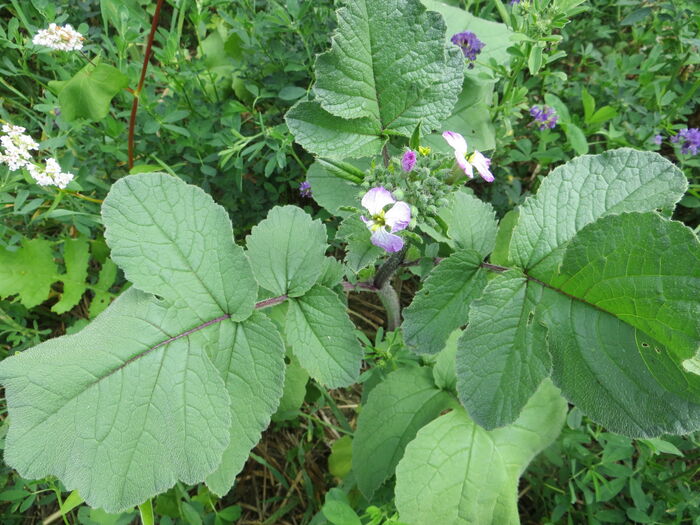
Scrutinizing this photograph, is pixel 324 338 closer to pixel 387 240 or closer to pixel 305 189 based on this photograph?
pixel 387 240

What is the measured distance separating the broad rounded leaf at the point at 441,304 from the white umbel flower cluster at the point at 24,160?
1.66m

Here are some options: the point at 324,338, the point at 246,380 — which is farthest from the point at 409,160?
the point at 246,380

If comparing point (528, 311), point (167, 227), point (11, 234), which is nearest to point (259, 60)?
point (167, 227)

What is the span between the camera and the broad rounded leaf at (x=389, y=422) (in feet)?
7.43

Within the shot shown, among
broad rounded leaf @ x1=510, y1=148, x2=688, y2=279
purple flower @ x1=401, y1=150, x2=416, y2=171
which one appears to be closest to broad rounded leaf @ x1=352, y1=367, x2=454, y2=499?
broad rounded leaf @ x1=510, y1=148, x2=688, y2=279

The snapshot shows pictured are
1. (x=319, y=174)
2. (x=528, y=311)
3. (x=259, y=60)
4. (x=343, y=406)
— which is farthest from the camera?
(x=343, y=406)

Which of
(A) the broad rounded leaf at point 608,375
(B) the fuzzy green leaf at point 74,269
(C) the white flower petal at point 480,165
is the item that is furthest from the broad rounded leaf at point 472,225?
(B) the fuzzy green leaf at point 74,269

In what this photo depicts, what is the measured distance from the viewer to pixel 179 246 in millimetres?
1806

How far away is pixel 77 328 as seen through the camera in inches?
108

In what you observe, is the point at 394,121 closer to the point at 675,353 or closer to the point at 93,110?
the point at 675,353

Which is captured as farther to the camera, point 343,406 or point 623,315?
point 343,406

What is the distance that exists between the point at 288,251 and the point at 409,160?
58cm

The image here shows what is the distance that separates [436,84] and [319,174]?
71 cm

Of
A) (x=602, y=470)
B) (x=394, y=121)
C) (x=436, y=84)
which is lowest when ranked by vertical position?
(x=602, y=470)
